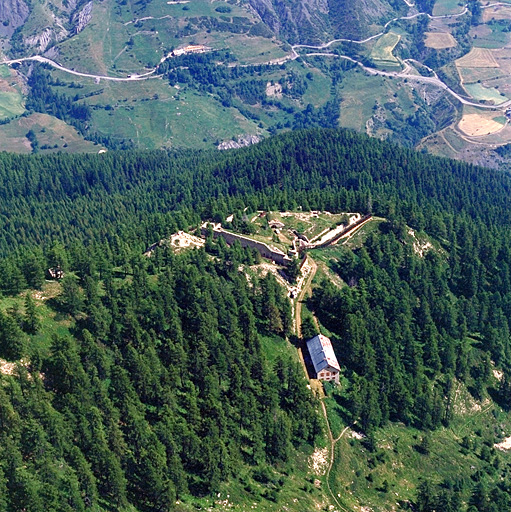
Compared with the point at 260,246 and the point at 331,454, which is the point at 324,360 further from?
the point at 260,246

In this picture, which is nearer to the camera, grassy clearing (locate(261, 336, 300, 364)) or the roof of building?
the roof of building

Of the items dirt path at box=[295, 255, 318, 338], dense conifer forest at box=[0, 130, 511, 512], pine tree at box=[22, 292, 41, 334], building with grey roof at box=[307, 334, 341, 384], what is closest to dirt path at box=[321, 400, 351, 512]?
dense conifer forest at box=[0, 130, 511, 512]

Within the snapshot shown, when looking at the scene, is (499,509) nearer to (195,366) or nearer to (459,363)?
(459,363)

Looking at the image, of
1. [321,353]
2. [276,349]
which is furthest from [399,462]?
[276,349]

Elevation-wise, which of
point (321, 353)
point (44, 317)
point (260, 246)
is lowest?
point (321, 353)

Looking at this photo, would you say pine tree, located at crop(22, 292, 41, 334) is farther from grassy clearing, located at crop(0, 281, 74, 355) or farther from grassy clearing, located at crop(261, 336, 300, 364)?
grassy clearing, located at crop(261, 336, 300, 364)

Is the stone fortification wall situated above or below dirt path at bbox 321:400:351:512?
above

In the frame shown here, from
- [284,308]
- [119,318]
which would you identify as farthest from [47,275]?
[284,308]

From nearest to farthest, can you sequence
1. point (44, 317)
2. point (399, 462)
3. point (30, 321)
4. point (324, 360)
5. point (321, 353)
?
point (30, 321) → point (44, 317) → point (399, 462) → point (324, 360) → point (321, 353)
